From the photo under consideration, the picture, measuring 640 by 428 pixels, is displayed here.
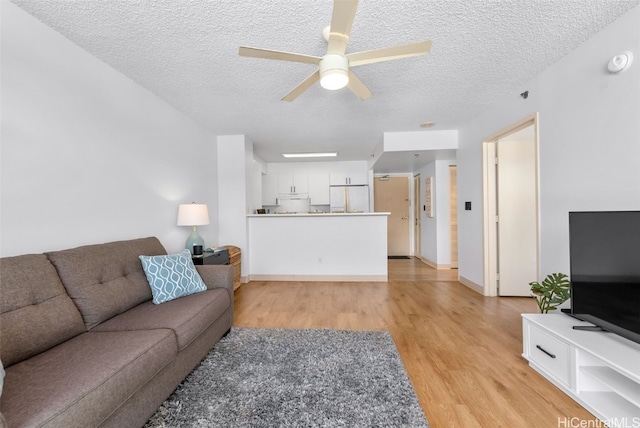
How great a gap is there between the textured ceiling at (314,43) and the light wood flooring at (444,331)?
7.82 ft

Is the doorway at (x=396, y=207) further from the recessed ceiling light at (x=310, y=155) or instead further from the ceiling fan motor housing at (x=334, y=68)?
the ceiling fan motor housing at (x=334, y=68)

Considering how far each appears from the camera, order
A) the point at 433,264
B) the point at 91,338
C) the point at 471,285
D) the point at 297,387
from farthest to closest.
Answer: the point at 433,264 < the point at 471,285 < the point at 297,387 < the point at 91,338

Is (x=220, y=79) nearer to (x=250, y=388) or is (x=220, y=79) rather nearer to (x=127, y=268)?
(x=127, y=268)

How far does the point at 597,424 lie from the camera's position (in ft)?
4.40

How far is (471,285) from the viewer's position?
3.70 metres

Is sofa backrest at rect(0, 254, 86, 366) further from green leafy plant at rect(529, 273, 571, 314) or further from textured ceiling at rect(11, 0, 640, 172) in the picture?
green leafy plant at rect(529, 273, 571, 314)

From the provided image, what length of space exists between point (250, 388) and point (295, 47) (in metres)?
A: 2.41

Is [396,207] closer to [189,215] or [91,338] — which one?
[189,215]

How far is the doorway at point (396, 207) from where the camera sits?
21.7ft

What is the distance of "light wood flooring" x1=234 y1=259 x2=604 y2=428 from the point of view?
145 cm

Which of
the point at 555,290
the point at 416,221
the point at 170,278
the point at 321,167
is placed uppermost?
the point at 321,167

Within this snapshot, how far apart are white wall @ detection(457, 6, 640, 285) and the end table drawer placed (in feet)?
2.53

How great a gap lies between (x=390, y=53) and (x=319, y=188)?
4878mm

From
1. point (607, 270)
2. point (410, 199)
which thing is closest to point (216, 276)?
point (607, 270)
